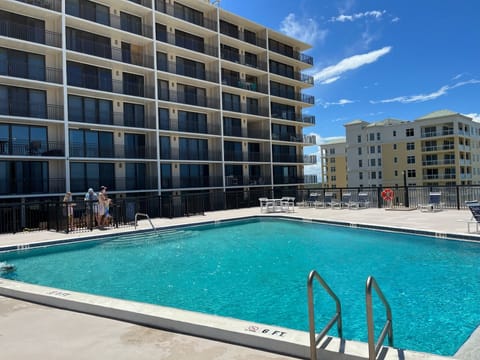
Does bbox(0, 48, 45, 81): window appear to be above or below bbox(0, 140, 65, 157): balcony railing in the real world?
above

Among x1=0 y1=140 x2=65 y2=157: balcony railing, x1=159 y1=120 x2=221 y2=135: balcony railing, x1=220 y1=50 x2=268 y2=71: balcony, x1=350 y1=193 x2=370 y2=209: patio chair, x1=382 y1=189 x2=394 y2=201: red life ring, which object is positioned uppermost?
x1=220 y1=50 x2=268 y2=71: balcony

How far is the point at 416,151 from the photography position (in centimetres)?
6291

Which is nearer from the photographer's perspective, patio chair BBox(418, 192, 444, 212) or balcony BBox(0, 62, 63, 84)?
patio chair BBox(418, 192, 444, 212)

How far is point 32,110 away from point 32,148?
2.17 m

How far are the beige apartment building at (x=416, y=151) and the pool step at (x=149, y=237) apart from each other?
56.7 m

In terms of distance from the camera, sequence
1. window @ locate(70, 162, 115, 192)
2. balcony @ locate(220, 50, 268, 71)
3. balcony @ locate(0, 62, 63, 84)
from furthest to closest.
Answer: balcony @ locate(220, 50, 268, 71) < window @ locate(70, 162, 115, 192) < balcony @ locate(0, 62, 63, 84)

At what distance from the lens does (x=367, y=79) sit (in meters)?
50.2

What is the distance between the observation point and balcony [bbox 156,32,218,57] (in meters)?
26.0

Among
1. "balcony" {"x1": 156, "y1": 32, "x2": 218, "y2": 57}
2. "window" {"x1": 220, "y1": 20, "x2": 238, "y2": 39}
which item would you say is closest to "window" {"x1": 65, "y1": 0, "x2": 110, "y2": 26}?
"balcony" {"x1": 156, "y1": 32, "x2": 218, "y2": 57}

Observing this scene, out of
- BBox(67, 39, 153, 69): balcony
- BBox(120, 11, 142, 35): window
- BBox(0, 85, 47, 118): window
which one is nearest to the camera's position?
BBox(0, 85, 47, 118): window

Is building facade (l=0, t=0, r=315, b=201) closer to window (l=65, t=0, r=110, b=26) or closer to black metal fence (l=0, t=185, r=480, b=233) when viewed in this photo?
window (l=65, t=0, r=110, b=26)

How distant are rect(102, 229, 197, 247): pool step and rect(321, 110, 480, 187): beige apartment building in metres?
56.7

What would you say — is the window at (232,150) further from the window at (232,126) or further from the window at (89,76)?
the window at (89,76)

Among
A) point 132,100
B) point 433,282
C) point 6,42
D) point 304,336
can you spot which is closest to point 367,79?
point 132,100
